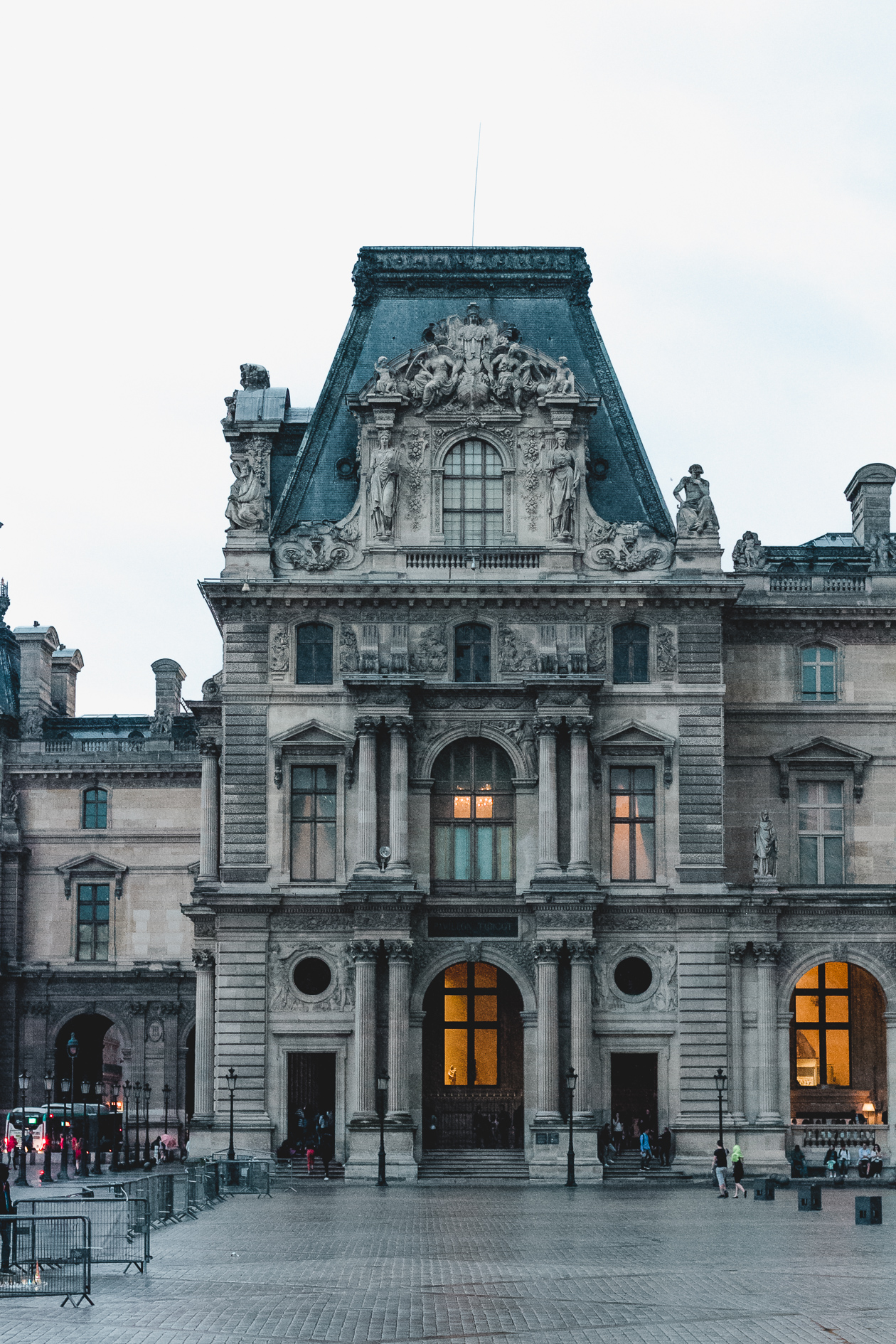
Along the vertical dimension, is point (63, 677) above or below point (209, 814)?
above

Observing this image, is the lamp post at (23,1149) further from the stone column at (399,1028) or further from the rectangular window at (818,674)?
the rectangular window at (818,674)

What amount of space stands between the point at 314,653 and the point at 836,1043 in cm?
2319

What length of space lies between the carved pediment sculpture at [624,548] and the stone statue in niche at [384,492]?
6.32 metres

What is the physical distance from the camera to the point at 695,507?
66312mm

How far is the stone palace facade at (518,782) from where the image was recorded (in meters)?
63.6

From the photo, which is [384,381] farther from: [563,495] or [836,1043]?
[836,1043]

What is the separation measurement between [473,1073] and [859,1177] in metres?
12.6

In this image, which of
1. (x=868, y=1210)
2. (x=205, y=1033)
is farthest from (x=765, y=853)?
(x=868, y=1210)

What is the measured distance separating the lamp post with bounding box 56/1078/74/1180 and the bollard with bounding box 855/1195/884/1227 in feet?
102

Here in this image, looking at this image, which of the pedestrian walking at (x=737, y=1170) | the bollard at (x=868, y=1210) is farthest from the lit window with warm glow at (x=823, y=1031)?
the bollard at (x=868, y=1210)

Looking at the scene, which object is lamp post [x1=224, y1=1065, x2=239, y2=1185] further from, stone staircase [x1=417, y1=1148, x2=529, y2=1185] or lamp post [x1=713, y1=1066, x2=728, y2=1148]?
lamp post [x1=713, y1=1066, x2=728, y2=1148]

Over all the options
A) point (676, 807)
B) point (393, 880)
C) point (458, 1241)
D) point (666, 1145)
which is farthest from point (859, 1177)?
point (458, 1241)

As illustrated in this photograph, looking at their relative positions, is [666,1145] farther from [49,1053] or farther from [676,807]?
[49,1053]

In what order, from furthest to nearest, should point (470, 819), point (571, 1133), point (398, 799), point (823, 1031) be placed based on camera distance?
point (823, 1031) < point (470, 819) < point (398, 799) < point (571, 1133)
